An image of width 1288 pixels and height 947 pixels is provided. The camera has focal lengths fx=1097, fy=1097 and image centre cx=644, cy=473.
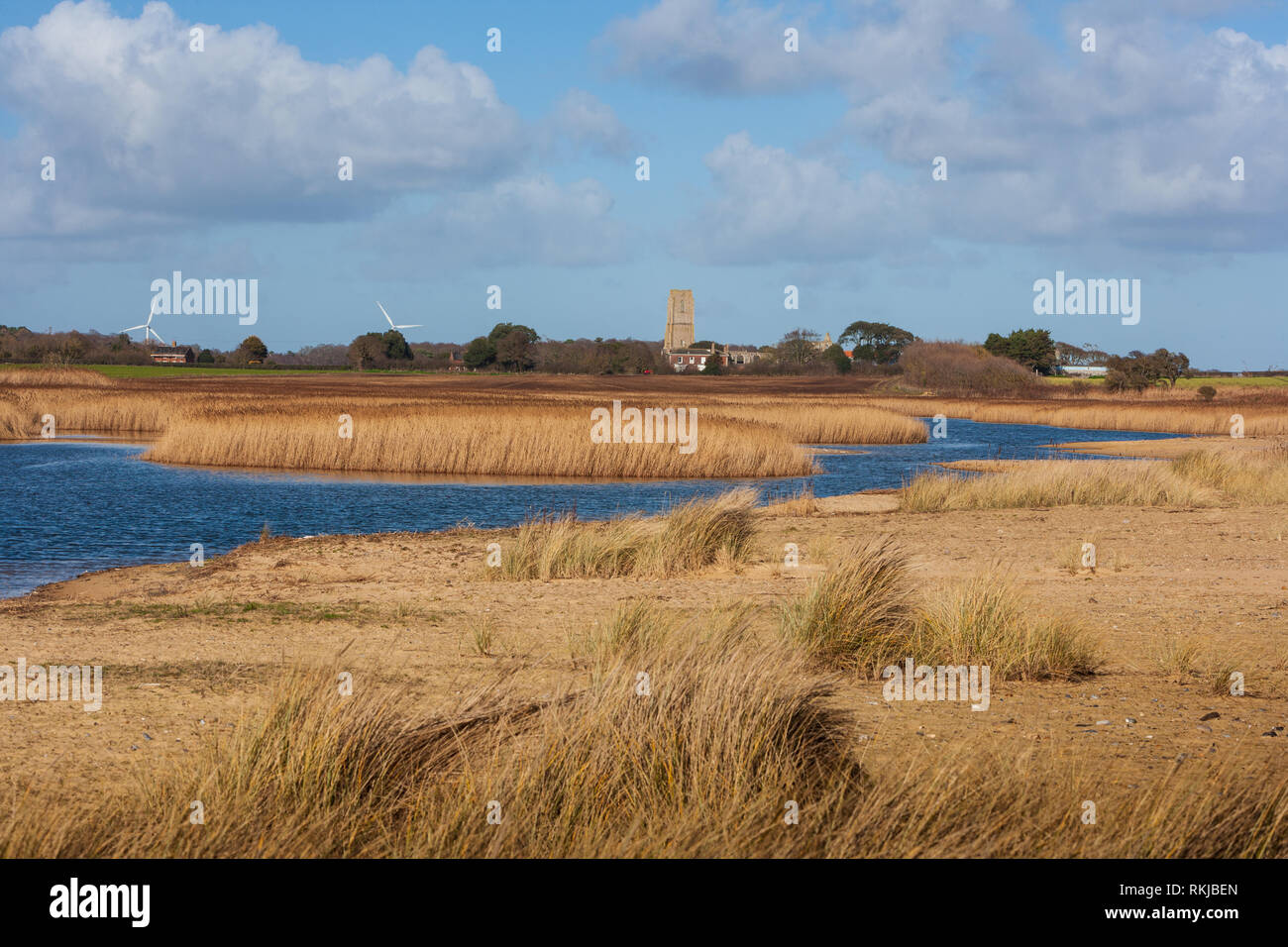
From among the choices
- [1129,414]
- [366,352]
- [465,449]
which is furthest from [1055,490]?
[366,352]

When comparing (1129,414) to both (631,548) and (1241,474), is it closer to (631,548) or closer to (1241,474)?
(1241,474)

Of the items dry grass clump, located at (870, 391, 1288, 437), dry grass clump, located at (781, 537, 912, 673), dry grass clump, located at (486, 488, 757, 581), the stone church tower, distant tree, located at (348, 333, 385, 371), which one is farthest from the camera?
the stone church tower

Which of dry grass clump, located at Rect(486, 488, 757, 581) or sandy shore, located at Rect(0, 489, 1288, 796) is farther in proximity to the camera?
dry grass clump, located at Rect(486, 488, 757, 581)

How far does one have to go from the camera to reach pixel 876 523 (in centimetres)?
1847

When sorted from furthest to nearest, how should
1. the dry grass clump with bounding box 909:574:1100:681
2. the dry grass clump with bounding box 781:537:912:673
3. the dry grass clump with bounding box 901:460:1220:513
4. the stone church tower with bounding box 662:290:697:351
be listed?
the stone church tower with bounding box 662:290:697:351, the dry grass clump with bounding box 901:460:1220:513, the dry grass clump with bounding box 781:537:912:673, the dry grass clump with bounding box 909:574:1100:681

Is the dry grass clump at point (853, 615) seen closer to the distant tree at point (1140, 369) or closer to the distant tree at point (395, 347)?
the distant tree at point (1140, 369)

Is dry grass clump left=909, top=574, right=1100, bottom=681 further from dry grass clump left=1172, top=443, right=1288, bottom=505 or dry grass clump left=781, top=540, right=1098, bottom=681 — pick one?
dry grass clump left=1172, top=443, right=1288, bottom=505

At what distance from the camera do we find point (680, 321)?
165 m

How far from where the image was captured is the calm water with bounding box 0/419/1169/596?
17344 millimetres

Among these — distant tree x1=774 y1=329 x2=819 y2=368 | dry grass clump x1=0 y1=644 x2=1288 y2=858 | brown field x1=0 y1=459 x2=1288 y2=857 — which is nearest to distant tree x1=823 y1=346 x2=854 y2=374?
distant tree x1=774 y1=329 x2=819 y2=368

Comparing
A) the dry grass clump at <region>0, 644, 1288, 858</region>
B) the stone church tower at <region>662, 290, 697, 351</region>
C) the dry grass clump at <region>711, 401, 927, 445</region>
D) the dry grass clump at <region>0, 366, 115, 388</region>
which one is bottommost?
the dry grass clump at <region>0, 644, 1288, 858</region>

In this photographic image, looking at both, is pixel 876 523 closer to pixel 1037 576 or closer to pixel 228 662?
pixel 1037 576

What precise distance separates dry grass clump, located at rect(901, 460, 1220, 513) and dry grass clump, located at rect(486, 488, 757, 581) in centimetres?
734

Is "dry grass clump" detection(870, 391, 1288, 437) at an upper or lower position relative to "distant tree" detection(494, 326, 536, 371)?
lower
